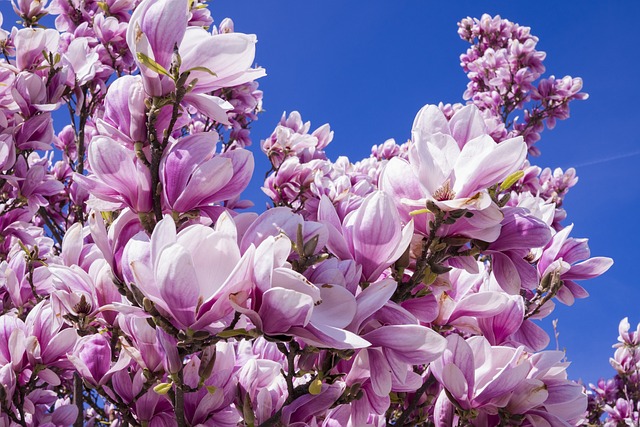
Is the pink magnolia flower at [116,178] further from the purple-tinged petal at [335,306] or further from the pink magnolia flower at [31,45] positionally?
the pink magnolia flower at [31,45]

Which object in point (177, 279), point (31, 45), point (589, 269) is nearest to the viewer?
point (177, 279)

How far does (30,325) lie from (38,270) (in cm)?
51

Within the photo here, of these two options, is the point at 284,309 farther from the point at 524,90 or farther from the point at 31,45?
the point at 524,90

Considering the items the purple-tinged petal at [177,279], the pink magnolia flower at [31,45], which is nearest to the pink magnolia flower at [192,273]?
the purple-tinged petal at [177,279]

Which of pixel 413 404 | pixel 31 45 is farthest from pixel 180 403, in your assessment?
pixel 31 45

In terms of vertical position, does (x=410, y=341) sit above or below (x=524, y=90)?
below

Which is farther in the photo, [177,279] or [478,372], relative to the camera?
[478,372]

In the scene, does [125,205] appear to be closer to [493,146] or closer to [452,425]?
[493,146]

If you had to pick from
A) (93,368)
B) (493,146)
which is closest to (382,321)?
(493,146)

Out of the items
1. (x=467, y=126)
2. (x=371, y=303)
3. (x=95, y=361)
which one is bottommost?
(x=95, y=361)

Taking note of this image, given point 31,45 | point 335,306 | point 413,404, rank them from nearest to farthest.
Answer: point 335,306 → point 413,404 → point 31,45

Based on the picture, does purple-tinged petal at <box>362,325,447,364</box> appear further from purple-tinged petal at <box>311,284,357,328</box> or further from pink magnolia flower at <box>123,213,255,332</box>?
pink magnolia flower at <box>123,213,255,332</box>

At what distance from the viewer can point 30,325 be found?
152 cm

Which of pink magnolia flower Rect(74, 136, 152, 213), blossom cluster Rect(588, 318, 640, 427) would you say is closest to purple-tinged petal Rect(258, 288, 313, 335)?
pink magnolia flower Rect(74, 136, 152, 213)
